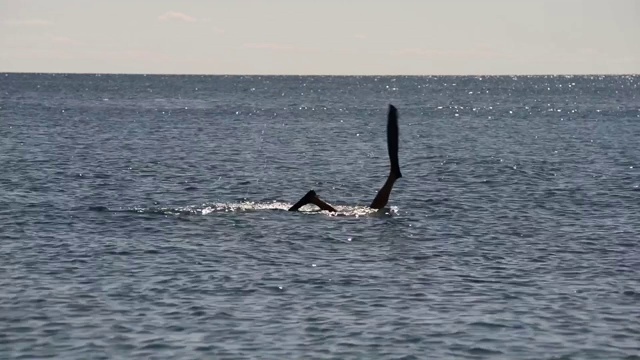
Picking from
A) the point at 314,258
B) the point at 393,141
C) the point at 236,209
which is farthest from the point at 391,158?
the point at 314,258

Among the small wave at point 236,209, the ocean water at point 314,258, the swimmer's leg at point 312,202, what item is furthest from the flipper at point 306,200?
the ocean water at point 314,258

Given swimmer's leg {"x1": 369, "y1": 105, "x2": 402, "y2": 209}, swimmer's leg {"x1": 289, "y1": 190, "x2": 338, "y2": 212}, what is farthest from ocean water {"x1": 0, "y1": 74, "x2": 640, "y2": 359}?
swimmer's leg {"x1": 369, "y1": 105, "x2": 402, "y2": 209}

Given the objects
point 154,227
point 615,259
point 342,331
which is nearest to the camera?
point 342,331

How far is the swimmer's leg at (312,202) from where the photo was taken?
38.5 meters

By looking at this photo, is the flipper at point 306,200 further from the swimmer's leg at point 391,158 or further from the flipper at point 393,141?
the flipper at point 393,141

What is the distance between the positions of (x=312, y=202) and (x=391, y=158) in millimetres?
3289

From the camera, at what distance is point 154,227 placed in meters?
35.3

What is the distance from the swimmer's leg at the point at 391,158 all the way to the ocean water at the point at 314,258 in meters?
0.82

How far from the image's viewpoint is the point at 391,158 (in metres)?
39.5

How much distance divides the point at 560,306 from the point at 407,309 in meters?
3.40

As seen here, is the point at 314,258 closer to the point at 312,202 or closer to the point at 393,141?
the point at 312,202

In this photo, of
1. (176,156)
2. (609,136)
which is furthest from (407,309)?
(609,136)

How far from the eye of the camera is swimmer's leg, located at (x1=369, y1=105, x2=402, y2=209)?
129ft

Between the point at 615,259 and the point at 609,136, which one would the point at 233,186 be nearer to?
the point at 615,259
